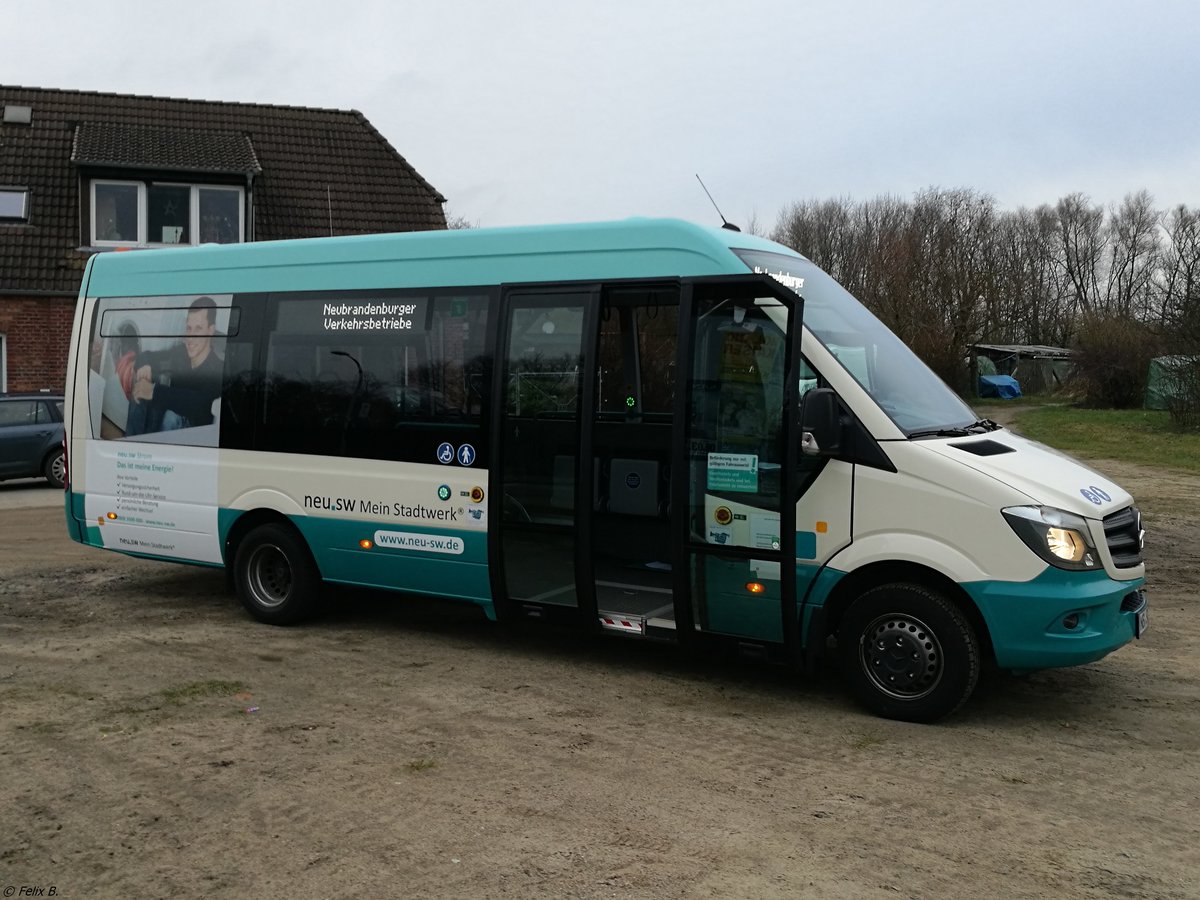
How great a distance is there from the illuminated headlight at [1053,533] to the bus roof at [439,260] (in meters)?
2.03

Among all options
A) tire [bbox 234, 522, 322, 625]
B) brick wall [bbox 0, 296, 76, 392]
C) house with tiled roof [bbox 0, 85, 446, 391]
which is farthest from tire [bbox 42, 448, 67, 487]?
tire [bbox 234, 522, 322, 625]

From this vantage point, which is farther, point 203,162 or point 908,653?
point 203,162

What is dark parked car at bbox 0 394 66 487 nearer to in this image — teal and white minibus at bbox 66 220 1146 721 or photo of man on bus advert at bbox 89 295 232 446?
teal and white minibus at bbox 66 220 1146 721

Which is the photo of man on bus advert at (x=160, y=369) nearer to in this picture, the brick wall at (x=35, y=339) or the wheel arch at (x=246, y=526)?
the wheel arch at (x=246, y=526)

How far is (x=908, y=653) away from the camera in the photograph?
586 cm

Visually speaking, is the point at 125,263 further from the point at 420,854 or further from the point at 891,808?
the point at 891,808

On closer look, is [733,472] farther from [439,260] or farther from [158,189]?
[158,189]

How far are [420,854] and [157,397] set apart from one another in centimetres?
550

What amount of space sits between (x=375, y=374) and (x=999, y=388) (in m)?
48.9

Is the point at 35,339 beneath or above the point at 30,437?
above

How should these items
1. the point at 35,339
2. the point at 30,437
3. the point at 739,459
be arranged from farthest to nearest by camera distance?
the point at 35,339 → the point at 30,437 → the point at 739,459

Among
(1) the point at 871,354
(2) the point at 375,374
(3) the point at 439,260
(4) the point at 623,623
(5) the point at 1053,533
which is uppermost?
(3) the point at 439,260

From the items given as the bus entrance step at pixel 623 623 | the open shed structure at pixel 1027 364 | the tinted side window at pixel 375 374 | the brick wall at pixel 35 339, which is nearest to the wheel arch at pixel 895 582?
the bus entrance step at pixel 623 623

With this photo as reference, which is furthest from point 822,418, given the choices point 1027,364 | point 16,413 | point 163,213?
point 1027,364
